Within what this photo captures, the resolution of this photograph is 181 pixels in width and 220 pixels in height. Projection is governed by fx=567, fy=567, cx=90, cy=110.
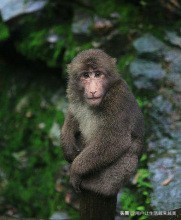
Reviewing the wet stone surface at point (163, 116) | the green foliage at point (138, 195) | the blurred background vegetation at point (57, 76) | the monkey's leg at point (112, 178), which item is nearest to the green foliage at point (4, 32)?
the blurred background vegetation at point (57, 76)

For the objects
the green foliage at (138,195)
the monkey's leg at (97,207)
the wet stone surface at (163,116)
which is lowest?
the green foliage at (138,195)

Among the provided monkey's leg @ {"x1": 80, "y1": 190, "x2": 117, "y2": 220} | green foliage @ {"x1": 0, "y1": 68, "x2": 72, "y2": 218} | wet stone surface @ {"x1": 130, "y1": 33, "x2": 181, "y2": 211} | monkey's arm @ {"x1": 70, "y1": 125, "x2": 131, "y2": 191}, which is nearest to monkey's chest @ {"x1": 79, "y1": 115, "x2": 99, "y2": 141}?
monkey's arm @ {"x1": 70, "y1": 125, "x2": 131, "y2": 191}

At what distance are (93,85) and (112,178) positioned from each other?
72 cm

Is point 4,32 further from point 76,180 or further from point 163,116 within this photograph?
point 76,180

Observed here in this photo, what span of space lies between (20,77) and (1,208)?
6.23 feet

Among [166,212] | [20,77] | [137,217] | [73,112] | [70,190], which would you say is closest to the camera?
[73,112]

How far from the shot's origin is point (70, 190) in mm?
7082

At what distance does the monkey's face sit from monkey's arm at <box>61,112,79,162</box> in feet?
0.85

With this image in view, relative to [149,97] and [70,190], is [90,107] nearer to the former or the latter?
[149,97]

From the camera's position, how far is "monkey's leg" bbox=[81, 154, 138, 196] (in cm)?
396

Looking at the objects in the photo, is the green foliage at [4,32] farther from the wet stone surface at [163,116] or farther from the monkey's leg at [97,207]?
the monkey's leg at [97,207]

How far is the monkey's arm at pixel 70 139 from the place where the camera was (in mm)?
4402

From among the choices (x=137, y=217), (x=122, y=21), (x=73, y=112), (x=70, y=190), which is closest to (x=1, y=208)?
(x=70, y=190)

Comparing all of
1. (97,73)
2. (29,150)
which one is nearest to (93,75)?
(97,73)
